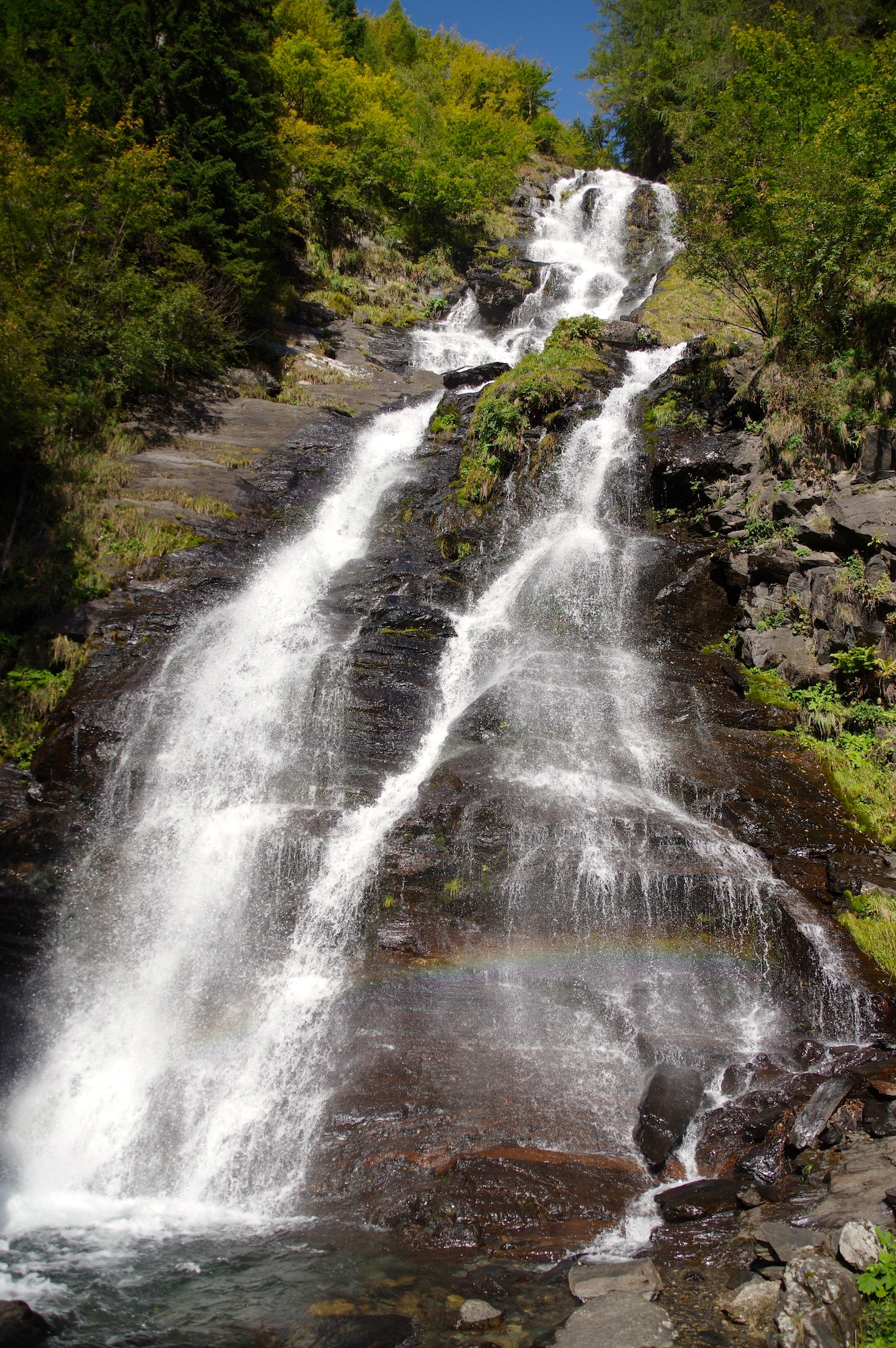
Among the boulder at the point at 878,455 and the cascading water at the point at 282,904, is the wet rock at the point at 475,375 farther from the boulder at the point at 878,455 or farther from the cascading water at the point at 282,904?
the boulder at the point at 878,455

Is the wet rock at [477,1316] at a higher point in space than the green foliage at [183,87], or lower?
lower

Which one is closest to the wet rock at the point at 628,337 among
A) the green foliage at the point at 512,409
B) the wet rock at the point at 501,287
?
the green foliage at the point at 512,409

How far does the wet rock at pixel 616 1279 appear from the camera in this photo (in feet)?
16.9

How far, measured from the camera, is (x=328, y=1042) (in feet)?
26.4

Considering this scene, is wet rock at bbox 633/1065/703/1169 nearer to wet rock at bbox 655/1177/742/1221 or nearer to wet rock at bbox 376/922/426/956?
wet rock at bbox 655/1177/742/1221

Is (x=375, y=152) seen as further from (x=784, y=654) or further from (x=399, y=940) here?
(x=399, y=940)

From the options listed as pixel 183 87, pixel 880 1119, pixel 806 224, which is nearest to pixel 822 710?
pixel 880 1119

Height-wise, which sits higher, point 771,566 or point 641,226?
point 641,226

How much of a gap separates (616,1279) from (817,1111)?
8.40 feet

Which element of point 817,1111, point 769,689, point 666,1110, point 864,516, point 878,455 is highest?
point 878,455

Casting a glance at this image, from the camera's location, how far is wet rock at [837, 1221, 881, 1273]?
454cm

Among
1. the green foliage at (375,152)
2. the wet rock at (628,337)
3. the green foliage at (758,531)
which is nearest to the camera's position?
the green foliage at (758,531)

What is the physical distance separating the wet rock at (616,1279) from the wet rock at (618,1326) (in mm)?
106

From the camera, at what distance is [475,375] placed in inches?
890
